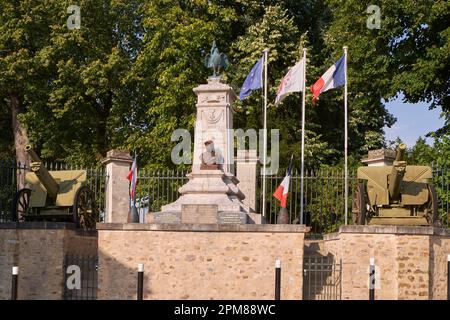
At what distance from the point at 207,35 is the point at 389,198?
45.5 feet

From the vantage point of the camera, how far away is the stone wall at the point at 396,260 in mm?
16188

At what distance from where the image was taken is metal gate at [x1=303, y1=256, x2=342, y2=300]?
1666 centimetres

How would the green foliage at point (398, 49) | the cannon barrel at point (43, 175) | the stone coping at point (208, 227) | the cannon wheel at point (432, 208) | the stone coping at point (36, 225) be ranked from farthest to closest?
1. the green foliage at point (398, 49)
2. the cannon barrel at point (43, 175)
3. the cannon wheel at point (432, 208)
4. the stone coping at point (36, 225)
5. the stone coping at point (208, 227)

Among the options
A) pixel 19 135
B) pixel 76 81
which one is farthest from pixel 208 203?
pixel 19 135

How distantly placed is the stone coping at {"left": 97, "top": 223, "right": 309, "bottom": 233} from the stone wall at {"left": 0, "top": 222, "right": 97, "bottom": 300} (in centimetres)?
111

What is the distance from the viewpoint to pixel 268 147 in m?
28.6

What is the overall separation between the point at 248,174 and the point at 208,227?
23.7 feet

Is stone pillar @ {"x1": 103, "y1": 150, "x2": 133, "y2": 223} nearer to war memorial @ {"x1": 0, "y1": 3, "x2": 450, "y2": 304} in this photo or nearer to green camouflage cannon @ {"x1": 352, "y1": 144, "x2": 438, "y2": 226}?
war memorial @ {"x1": 0, "y1": 3, "x2": 450, "y2": 304}

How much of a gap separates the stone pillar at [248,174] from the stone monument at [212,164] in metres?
2.10

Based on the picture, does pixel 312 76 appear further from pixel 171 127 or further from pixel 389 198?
pixel 389 198

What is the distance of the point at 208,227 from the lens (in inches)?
659

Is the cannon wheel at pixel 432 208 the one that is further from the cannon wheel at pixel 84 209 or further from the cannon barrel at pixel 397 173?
the cannon wheel at pixel 84 209

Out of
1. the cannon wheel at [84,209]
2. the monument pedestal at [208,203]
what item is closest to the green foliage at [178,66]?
the monument pedestal at [208,203]

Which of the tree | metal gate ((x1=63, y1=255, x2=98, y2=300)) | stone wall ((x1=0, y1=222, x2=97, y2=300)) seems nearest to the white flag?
metal gate ((x1=63, y1=255, x2=98, y2=300))
